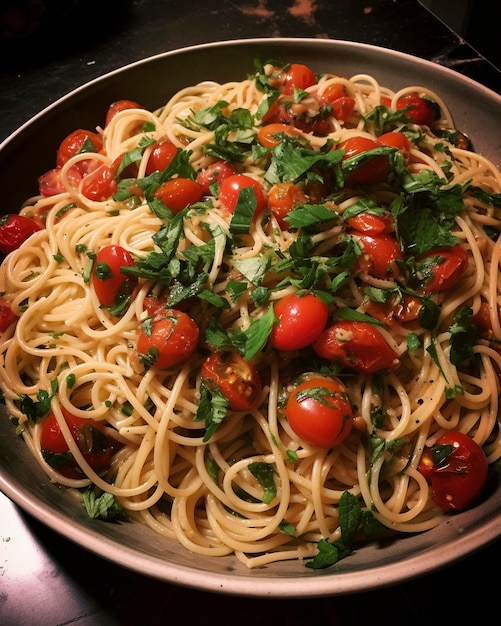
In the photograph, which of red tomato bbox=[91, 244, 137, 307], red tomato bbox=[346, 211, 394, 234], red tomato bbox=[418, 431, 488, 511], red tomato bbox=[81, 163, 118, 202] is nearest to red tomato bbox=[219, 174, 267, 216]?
red tomato bbox=[346, 211, 394, 234]

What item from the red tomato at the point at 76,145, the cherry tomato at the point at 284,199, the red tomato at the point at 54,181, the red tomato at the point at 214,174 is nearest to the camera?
the cherry tomato at the point at 284,199

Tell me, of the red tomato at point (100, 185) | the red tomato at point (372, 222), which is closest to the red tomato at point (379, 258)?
the red tomato at point (372, 222)

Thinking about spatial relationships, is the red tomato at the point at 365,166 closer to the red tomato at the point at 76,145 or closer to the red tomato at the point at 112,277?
the red tomato at the point at 112,277

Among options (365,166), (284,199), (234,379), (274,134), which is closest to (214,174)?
(274,134)

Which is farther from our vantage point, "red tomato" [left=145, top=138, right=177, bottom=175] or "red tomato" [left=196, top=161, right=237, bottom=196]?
"red tomato" [left=145, top=138, right=177, bottom=175]

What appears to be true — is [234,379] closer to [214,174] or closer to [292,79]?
[214,174]

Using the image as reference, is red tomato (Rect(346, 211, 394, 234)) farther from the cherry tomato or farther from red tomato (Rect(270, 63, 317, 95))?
red tomato (Rect(270, 63, 317, 95))

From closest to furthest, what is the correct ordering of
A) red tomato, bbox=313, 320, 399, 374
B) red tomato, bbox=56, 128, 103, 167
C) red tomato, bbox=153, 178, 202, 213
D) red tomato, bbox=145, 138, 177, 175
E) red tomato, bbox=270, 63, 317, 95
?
1. red tomato, bbox=313, 320, 399, 374
2. red tomato, bbox=153, 178, 202, 213
3. red tomato, bbox=145, 138, 177, 175
4. red tomato, bbox=56, 128, 103, 167
5. red tomato, bbox=270, 63, 317, 95
